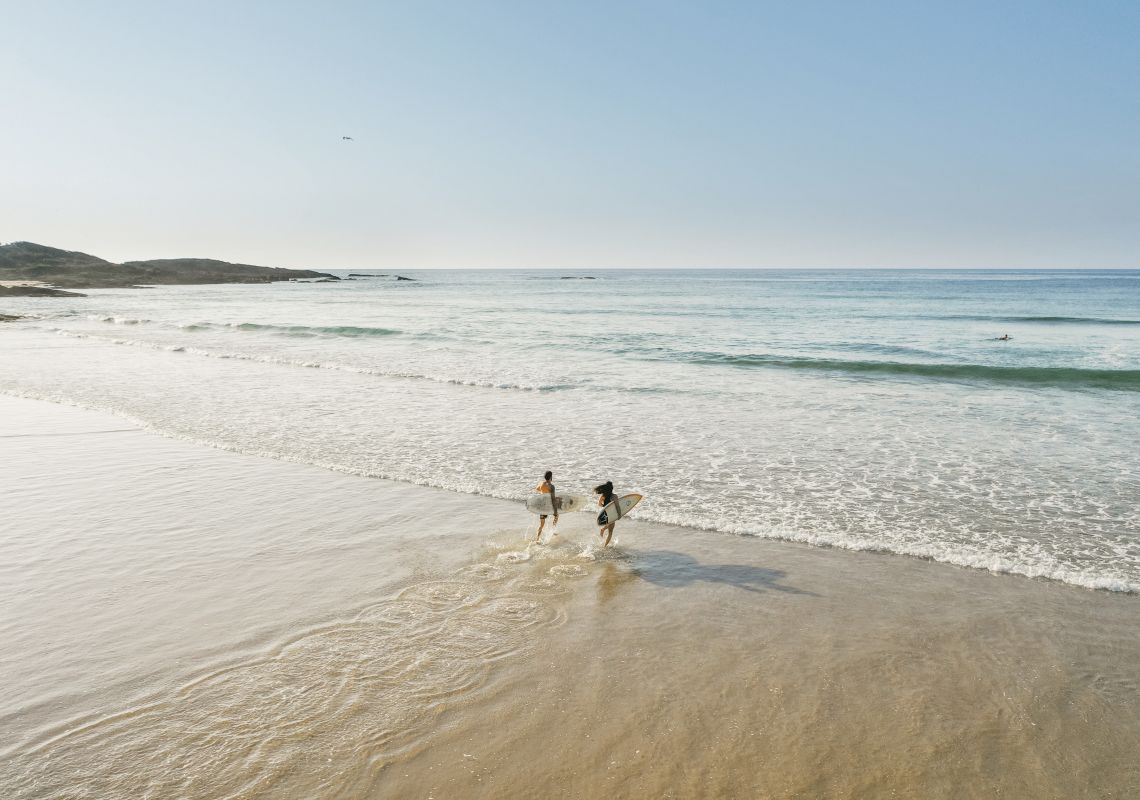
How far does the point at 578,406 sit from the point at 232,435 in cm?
924

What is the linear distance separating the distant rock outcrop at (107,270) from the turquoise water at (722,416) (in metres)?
81.1

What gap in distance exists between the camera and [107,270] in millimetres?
119125

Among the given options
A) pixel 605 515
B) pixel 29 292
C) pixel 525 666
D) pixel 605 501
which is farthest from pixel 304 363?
pixel 29 292

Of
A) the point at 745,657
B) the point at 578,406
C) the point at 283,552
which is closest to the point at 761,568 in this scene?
the point at 745,657

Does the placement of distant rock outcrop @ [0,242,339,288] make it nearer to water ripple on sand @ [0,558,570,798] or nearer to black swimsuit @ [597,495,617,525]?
black swimsuit @ [597,495,617,525]

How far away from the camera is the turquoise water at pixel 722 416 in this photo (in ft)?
36.0

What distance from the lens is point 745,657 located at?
6.73 metres

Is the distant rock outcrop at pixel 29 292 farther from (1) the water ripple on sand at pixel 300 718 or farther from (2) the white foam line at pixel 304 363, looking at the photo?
(1) the water ripple on sand at pixel 300 718

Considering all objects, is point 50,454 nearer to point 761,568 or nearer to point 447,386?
point 447,386

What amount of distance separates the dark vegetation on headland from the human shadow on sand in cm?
11588

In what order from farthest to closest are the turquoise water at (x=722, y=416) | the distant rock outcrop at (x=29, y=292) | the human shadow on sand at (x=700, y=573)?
the distant rock outcrop at (x=29, y=292), the turquoise water at (x=722, y=416), the human shadow on sand at (x=700, y=573)

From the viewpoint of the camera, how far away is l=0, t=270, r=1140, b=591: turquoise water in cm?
1096

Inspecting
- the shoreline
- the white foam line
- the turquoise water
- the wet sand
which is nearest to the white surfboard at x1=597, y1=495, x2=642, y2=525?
the wet sand

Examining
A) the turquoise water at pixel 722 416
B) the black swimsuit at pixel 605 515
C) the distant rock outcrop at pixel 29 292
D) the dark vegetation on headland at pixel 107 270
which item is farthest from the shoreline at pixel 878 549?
the dark vegetation on headland at pixel 107 270
